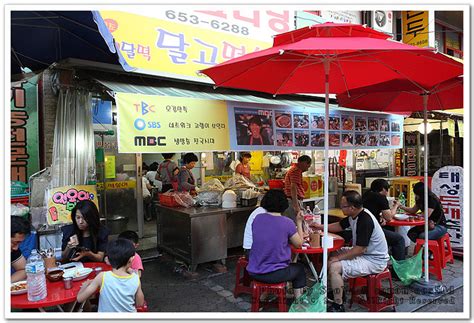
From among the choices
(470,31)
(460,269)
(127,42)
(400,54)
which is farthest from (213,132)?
(460,269)

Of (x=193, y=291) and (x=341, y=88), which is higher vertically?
(x=341, y=88)

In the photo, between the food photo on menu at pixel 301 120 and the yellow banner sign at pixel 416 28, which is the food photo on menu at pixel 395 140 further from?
the yellow banner sign at pixel 416 28

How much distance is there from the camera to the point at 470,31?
371 centimetres

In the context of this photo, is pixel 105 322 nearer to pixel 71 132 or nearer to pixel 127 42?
pixel 71 132

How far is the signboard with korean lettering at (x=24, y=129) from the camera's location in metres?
5.36

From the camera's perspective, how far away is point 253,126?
19.0ft

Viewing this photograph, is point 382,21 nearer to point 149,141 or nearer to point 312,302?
point 149,141

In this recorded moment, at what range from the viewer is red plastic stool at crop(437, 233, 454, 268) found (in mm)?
5789

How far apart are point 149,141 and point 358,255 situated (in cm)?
289

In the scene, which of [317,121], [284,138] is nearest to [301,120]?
[317,121]

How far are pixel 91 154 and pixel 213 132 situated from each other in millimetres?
1775

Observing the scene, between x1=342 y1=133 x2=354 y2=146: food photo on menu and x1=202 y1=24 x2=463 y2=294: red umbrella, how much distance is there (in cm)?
210

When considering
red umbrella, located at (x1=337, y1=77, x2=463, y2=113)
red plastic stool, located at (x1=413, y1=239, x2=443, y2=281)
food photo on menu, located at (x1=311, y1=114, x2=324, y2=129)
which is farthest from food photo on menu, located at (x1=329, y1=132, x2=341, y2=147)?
red plastic stool, located at (x1=413, y1=239, x2=443, y2=281)

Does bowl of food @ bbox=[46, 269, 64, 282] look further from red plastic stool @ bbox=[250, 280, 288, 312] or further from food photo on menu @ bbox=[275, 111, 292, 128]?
food photo on menu @ bbox=[275, 111, 292, 128]
